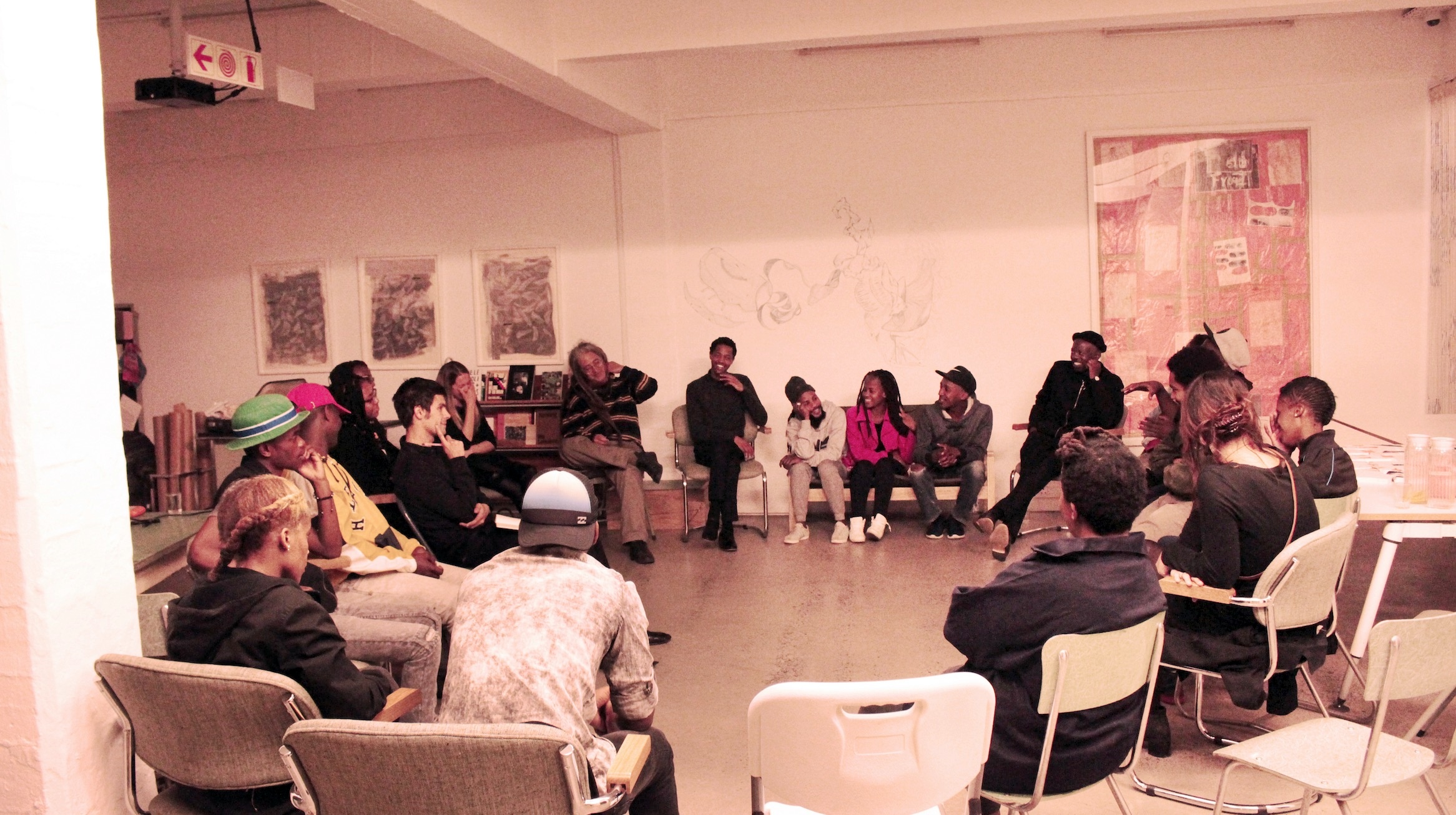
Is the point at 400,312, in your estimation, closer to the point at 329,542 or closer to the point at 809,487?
the point at 809,487

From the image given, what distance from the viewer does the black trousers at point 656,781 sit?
2613mm

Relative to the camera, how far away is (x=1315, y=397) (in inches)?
178

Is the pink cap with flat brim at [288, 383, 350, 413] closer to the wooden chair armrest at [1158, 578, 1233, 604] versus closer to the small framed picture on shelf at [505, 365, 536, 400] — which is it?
the wooden chair armrest at [1158, 578, 1233, 604]

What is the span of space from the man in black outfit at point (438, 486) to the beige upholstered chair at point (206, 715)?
2248 mm

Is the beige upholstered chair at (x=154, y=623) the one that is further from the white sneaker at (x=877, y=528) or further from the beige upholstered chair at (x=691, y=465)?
the white sneaker at (x=877, y=528)

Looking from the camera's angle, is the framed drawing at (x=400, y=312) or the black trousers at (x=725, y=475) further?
the framed drawing at (x=400, y=312)

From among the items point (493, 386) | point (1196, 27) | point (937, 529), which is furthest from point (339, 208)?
point (1196, 27)

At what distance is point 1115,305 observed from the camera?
7770mm

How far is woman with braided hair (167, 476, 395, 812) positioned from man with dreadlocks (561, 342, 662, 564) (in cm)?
443

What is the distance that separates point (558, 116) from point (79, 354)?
604 cm

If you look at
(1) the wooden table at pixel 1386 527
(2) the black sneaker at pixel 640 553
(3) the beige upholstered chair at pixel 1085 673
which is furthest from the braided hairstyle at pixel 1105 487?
(2) the black sneaker at pixel 640 553

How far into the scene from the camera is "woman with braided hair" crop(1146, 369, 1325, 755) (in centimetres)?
346

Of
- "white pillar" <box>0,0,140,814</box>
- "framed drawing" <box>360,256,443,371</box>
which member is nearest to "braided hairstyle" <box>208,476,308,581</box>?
"white pillar" <box>0,0,140,814</box>

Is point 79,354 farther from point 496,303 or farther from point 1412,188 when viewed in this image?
point 1412,188
